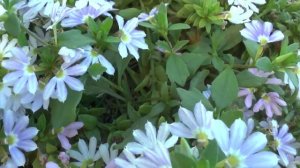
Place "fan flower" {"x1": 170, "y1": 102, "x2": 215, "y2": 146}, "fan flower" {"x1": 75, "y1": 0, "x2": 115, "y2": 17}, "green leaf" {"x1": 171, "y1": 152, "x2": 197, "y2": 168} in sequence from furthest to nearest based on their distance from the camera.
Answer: "fan flower" {"x1": 75, "y1": 0, "x2": 115, "y2": 17} < "fan flower" {"x1": 170, "y1": 102, "x2": 215, "y2": 146} < "green leaf" {"x1": 171, "y1": 152, "x2": 197, "y2": 168}

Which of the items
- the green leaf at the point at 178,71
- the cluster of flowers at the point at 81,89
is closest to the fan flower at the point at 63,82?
the cluster of flowers at the point at 81,89

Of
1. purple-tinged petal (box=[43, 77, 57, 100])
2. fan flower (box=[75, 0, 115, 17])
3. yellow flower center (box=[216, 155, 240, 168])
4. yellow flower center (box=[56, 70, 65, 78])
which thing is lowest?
purple-tinged petal (box=[43, 77, 57, 100])

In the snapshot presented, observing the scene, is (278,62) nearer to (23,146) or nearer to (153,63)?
(153,63)

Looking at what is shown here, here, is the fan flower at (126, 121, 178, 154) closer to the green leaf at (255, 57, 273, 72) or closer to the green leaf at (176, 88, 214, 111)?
the green leaf at (176, 88, 214, 111)

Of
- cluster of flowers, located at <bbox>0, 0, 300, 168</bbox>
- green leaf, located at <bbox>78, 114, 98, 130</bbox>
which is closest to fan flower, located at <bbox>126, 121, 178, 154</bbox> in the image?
cluster of flowers, located at <bbox>0, 0, 300, 168</bbox>

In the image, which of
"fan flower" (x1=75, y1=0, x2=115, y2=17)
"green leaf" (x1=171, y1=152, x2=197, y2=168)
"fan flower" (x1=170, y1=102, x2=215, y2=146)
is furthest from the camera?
"fan flower" (x1=75, y1=0, x2=115, y2=17)

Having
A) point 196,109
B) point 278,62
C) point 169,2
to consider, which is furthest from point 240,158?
point 169,2
